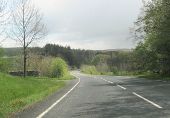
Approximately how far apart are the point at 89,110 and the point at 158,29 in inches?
1328

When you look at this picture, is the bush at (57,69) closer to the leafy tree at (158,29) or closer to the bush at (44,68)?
the bush at (44,68)

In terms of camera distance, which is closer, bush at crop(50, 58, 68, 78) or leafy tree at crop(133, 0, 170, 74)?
leafy tree at crop(133, 0, 170, 74)

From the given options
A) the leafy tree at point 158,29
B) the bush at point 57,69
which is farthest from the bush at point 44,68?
the leafy tree at point 158,29

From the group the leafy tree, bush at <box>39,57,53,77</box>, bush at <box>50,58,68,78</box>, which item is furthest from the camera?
bush at <box>39,57,53,77</box>

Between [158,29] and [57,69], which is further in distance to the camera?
[57,69]

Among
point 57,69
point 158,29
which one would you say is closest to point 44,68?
point 57,69

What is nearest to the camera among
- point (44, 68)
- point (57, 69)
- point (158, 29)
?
point (158, 29)

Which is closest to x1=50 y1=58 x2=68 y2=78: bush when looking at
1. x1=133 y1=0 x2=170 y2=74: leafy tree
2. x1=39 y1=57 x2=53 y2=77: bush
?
x1=39 y1=57 x2=53 y2=77: bush

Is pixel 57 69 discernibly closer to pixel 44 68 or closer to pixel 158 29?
pixel 44 68

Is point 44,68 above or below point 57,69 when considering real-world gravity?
above

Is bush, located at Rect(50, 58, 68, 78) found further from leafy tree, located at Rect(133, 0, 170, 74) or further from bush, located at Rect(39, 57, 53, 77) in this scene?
leafy tree, located at Rect(133, 0, 170, 74)

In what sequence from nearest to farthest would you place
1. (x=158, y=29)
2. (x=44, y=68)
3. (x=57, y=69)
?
(x=158, y=29) → (x=57, y=69) → (x=44, y=68)

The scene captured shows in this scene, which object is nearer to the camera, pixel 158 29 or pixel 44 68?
pixel 158 29

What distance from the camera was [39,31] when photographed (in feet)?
139
